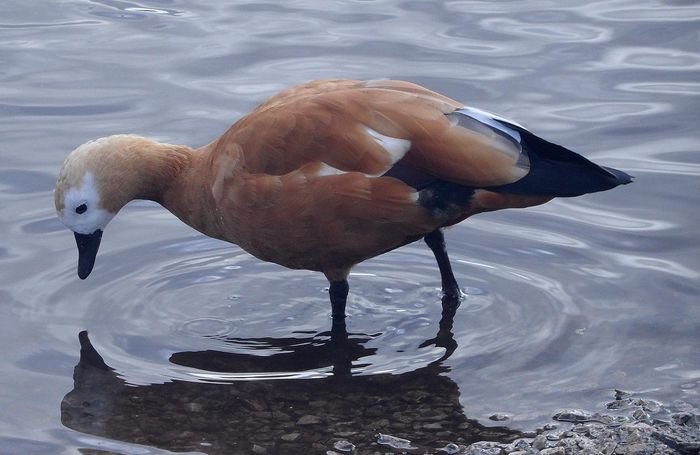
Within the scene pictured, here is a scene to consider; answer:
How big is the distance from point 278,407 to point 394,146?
1367mm

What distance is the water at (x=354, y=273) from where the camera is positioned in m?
5.96

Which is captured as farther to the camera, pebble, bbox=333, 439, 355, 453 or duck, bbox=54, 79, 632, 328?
duck, bbox=54, 79, 632, 328

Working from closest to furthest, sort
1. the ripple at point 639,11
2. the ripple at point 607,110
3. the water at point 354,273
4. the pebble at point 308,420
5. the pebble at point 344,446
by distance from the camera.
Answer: the pebble at point 344,446
the pebble at point 308,420
the water at point 354,273
the ripple at point 607,110
the ripple at point 639,11

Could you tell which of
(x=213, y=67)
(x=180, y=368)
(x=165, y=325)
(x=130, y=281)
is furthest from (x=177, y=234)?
(x=213, y=67)

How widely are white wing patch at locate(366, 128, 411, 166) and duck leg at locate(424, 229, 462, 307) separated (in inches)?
34.8

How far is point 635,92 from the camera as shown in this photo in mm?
10062

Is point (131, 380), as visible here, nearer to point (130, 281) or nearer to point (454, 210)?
point (130, 281)

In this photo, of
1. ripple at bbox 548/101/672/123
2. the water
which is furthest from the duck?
ripple at bbox 548/101/672/123

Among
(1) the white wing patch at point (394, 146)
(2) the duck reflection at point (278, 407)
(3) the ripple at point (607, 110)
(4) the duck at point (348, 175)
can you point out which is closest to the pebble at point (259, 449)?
(2) the duck reflection at point (278, 407)

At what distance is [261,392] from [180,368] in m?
0.49

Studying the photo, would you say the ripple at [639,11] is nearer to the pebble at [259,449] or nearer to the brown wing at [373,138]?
the brown wing at [373,138]

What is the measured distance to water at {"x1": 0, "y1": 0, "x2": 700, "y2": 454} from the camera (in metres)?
5.96

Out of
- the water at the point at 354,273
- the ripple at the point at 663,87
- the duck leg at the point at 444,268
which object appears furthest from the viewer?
the ripple at the point at 663,87

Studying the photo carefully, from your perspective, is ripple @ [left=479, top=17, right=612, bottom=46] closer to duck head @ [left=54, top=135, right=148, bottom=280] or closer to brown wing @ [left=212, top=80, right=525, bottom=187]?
brown wing @ [left=212, top=80, right=525, bottom=187]
